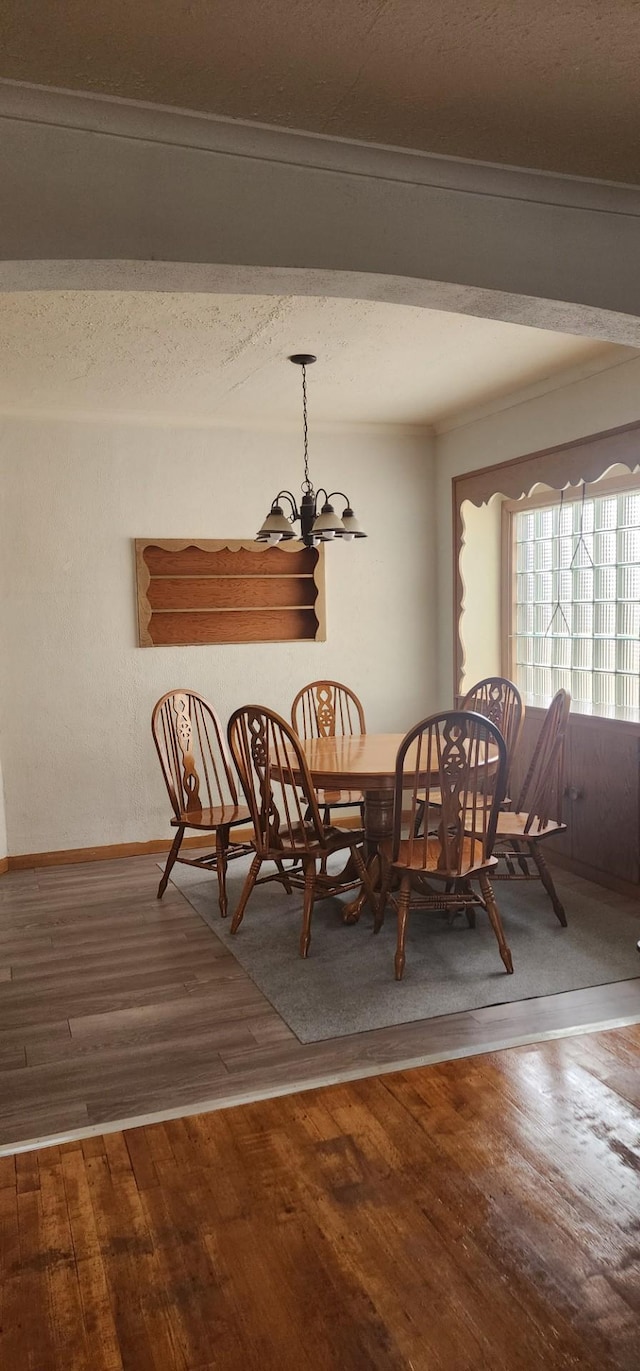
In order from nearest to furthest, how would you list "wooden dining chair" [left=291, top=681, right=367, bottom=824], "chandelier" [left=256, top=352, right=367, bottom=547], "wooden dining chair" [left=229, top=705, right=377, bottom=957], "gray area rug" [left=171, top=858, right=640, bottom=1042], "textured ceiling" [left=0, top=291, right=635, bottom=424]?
1. "gray area rug" [left=171, top=858, right=640, bottom=1042]
2. "textured ceiling" [left=0, top=291, right=635, bottom=424]
3. "wooden dining chair" [left=229, top=705, right=377, bottom=957]
4. "chandelier" [left=256, top=352, right=367, bottom=547]
5. "wooden dining chair" [left=291, top=681, right=367, bottom=824]

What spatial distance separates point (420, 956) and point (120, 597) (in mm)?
2685

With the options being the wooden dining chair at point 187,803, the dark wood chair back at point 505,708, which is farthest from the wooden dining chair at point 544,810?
the wooden dining chair at point 187,803

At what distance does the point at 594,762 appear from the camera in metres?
4.43

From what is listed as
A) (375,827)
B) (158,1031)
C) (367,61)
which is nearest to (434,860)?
(375,827)

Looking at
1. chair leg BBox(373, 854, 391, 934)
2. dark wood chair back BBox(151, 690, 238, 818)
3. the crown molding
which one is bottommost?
chair leg BBox(373, 854, 391, 934)

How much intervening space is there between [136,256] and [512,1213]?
2190mm

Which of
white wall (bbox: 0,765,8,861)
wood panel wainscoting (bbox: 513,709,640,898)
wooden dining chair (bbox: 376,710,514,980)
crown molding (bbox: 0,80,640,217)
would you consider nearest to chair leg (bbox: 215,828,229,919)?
wooden dining chair (bbox: 376,710,514,980)

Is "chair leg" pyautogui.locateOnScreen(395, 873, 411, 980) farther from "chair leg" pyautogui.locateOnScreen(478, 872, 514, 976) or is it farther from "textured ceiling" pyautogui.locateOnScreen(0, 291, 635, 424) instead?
"textured ceiling" pyautogui.locateOnScreen(0, 291, 635, 424)

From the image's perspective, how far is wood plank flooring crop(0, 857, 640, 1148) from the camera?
8.30 feet

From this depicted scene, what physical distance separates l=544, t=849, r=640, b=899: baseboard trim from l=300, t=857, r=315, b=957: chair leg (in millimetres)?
1554

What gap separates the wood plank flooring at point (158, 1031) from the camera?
2531 mm

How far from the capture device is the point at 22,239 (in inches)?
74.9

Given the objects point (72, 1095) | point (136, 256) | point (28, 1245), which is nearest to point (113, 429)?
point (136, 256)

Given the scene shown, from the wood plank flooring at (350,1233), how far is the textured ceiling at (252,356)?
2550 mm
